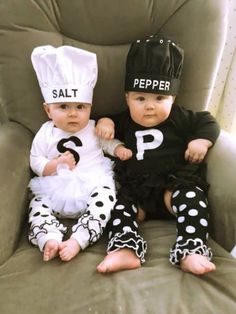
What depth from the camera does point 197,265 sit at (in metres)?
0.83

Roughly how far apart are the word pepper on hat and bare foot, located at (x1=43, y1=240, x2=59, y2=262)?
469 millimetres

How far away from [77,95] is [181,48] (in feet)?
1.16

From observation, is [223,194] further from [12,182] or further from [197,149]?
[12,182]

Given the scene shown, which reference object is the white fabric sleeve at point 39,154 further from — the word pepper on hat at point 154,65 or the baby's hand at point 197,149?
the baby's hand at point 197,149

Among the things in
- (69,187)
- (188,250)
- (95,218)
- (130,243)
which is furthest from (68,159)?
(188,250)

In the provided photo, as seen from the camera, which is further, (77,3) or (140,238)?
(77,3)

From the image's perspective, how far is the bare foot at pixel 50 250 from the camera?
0.87 m

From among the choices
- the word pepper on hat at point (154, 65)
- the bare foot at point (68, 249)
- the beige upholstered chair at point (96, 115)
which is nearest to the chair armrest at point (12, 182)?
the beige upholstered chair at point (96, 115)

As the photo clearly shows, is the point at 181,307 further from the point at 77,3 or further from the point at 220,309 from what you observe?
the point at 77,3

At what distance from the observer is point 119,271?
85 cm

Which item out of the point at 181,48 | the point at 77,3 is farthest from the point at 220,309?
the point at 77,3

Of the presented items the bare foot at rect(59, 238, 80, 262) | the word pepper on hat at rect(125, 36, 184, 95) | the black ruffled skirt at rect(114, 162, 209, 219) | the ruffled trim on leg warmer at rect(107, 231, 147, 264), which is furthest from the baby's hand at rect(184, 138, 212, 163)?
the bare foot at rect(59, 238, 80, 262)

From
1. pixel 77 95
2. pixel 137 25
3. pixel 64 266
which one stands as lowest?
pixel 64 266

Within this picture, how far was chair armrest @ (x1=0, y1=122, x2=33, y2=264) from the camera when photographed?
2.92ft
